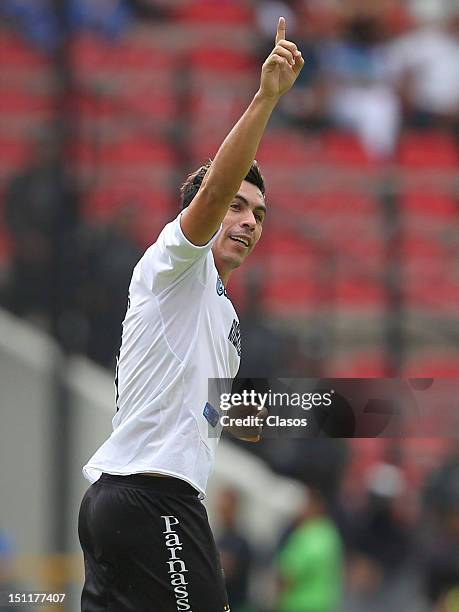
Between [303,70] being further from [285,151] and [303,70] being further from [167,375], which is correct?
[167,375]

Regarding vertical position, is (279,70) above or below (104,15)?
below

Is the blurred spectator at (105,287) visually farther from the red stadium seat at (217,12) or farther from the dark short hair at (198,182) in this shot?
the dark short hair at (198,182)

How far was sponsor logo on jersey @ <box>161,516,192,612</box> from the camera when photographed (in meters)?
3.59

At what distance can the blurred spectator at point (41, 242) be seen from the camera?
8227 mm

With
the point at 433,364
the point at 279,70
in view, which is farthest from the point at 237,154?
the point at 433,364

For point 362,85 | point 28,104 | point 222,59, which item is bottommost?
point 28,104

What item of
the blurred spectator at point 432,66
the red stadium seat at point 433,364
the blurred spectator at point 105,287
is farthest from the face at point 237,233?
the blurred spectator at point 432,66

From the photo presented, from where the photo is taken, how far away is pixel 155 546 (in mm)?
3598

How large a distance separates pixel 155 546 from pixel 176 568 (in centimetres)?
8

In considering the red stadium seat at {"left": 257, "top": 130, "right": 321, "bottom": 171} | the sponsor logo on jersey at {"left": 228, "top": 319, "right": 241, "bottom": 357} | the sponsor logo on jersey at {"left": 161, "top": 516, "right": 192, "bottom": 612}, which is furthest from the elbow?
the red stadium seat at {"left": 257, "top": 130, "right": 321, "bottom": 171}

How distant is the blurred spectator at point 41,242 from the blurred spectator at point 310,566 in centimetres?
203

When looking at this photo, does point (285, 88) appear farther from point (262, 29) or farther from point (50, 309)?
point (262, 29)

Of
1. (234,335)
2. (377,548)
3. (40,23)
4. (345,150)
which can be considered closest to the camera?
(234,335)

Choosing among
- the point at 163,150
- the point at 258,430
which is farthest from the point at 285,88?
the point at 163,150
